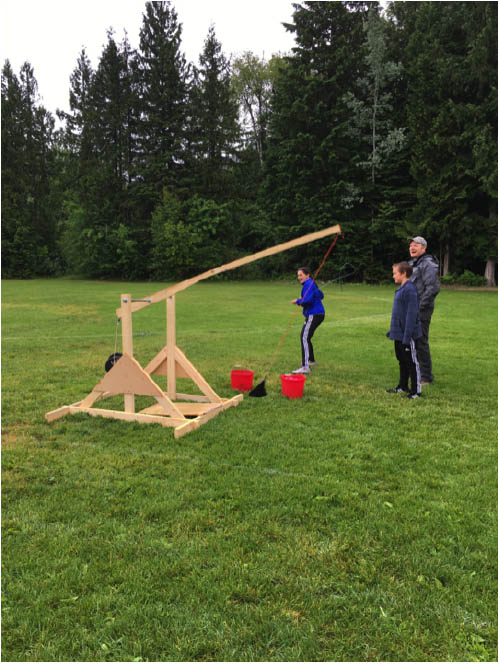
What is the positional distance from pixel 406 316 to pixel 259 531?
14.3ft

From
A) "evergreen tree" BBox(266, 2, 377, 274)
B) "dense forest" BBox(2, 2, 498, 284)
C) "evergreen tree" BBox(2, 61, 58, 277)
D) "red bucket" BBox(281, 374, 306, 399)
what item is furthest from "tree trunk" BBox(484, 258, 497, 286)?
"evergreen tree" BBox(2, 61, 58, 277)

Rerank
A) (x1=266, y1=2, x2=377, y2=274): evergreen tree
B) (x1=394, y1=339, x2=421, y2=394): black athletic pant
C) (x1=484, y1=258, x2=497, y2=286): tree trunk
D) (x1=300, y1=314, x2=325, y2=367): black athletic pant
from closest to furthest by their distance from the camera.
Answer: (x1=394, y1=339, x2=421, y2=394): black athletic pant
(x1=300, y1=314, x2=325, y2=367): black athletic pant
(x1=484, y1=258, x2=497, y2=286): tree trunk
(x1=266, y1=2, x2=377, y2=274): evergreen tree

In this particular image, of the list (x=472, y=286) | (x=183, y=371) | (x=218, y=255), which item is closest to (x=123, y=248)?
(x=218, y=255)

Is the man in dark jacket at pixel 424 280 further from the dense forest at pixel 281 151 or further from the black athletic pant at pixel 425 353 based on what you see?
the dense forest at pixel 281 151

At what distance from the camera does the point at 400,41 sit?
1561 inches

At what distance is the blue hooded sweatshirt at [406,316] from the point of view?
6.94 m

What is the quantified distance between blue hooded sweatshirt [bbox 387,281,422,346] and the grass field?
0.90 metres

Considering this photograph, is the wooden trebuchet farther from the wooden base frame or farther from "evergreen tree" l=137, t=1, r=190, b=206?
"evergreen tree" l=137, t=1, r=190, b=206

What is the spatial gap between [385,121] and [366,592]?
3950cm

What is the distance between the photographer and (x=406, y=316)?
6984mm

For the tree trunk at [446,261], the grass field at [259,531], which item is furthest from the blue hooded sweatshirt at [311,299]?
the tree trunk at [446,261]

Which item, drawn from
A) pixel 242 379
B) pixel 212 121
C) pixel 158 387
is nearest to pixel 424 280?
pixel 242 379

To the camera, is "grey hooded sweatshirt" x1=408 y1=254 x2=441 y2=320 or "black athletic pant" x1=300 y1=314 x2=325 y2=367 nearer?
"grey hooded sweatshirt" x1=408 y1=254 x2=441 y2=320

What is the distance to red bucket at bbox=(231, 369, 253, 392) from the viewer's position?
734 centimetres
